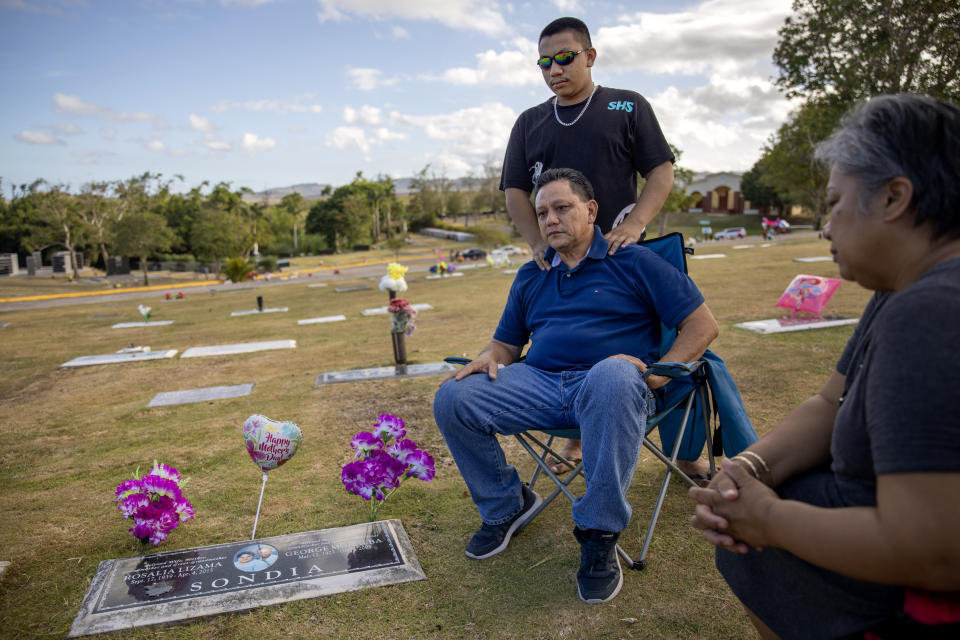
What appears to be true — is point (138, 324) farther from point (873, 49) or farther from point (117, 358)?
point (873, 49)

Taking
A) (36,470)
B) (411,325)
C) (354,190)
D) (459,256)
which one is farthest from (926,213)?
(354,190)

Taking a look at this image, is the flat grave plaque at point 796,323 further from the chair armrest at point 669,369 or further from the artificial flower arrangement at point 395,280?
the chair armrest at point 669,369

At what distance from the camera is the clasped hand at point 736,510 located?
1.47 metres

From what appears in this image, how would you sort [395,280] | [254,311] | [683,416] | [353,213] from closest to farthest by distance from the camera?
1. [683,416]
2. [395,280]
3. [254,311]
4. [353,213]

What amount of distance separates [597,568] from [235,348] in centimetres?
766

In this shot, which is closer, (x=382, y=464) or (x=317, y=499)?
(x=382, y=464)

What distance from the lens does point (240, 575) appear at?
2.62 m

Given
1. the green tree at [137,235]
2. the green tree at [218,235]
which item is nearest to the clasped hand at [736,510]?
the green tree at [137,235]

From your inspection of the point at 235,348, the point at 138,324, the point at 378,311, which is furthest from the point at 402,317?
the point at 138,324

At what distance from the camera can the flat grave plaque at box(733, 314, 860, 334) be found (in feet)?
24.3

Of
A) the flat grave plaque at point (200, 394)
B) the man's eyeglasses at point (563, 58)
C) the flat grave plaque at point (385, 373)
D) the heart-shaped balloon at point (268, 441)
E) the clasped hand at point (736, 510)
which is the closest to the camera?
the clasped hand at point (736, 510)

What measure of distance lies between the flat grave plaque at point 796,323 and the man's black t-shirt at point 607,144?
15.4 feet

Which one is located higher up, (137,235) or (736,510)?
(137,235)

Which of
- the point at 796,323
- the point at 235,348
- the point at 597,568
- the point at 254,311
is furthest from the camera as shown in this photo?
the point at 254,311
